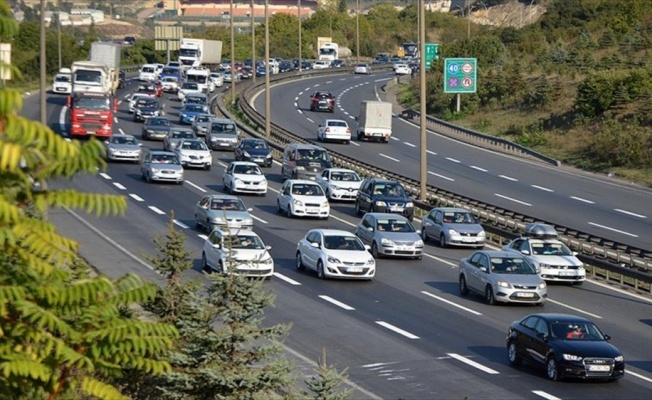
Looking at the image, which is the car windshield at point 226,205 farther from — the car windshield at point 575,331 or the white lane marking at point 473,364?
the car windshield at point 575,331

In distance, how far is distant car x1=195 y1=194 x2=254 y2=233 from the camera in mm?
39688

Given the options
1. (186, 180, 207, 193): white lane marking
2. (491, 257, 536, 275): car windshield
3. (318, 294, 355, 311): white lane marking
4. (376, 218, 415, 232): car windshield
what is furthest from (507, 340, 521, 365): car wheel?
(186, 180, 207, 193): white lane marking

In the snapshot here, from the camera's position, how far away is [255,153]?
5938 cm

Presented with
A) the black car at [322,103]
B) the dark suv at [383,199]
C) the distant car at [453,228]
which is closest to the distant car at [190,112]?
the black car at [322,103]

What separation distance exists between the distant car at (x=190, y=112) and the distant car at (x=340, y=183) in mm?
23455

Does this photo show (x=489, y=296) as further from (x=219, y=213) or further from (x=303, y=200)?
(x=303, y=200)

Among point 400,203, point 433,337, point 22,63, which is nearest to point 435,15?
point 22,63

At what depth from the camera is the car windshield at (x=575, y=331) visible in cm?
2371

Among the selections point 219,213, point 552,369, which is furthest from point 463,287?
point 219,213

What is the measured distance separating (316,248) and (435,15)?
163 m

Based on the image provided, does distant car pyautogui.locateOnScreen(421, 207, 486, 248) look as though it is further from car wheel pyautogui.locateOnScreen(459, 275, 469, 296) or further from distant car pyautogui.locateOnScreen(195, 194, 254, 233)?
car wheel pyautogui.locateOnScreen(459, 275, 469, 296)

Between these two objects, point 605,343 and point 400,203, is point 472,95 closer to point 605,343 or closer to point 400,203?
point 400,203

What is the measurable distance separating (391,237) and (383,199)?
778 cm

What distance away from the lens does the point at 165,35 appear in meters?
139
